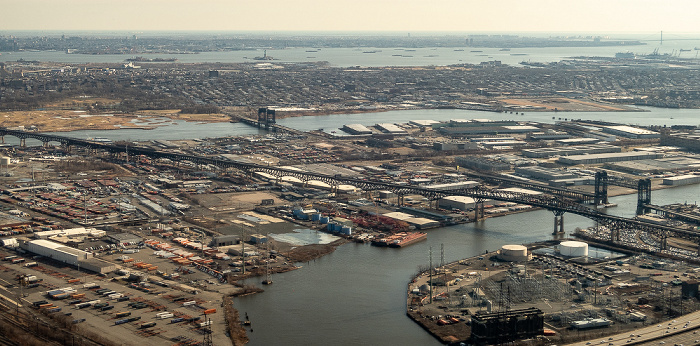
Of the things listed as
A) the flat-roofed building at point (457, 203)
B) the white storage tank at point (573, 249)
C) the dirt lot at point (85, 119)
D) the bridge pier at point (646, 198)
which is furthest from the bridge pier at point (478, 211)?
the dirt lot at point (85, 119)

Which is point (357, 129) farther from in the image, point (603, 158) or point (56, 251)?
point (56, 251)

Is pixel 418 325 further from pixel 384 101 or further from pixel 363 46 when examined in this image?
pixel 363 46

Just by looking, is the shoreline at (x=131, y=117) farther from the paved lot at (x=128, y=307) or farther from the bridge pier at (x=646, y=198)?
the bridge pier at (x=646, y=198)

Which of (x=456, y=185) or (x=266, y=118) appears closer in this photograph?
(x=456, y=185)

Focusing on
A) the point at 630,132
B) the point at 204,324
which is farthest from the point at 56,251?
the point at 630,132

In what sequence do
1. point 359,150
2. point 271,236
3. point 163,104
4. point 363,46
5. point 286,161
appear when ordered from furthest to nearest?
point 363,46
point 163,104
point 359,150
point 286,161
point 271,236

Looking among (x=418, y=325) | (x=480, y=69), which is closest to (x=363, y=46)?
(x=480, y=69)
